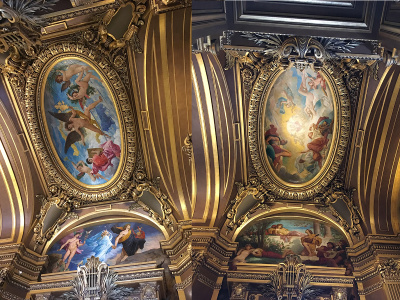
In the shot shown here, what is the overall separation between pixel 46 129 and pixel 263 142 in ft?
18.0

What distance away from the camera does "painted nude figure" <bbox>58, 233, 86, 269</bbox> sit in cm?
1342

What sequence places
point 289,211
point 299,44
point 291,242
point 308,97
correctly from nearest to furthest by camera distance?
1. point 299,44
2. point 308,97
3. point 291,242
4. point 289,211

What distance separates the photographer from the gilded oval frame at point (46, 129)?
12.6m

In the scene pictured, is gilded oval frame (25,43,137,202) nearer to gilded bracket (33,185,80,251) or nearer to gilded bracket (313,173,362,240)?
gilded bracket (33,185,80,251)

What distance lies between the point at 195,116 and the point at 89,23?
3.28m

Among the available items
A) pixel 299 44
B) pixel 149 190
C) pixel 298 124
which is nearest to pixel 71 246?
pixel 149 190

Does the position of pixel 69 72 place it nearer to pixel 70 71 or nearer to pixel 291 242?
pixel 70 71

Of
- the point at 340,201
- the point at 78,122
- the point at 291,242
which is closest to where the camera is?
the point at 291,242

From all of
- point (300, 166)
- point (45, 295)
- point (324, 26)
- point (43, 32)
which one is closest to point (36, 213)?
point (45, 295)

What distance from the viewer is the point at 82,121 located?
13.6 meters

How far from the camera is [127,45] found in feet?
41.3

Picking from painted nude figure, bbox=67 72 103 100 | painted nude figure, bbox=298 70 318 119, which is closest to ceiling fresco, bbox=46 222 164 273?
painted nude figure, bbox=67 72 103 100

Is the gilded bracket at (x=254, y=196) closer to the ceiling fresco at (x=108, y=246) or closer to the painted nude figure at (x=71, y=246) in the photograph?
the ceiling fresco at (x=108, y=246)

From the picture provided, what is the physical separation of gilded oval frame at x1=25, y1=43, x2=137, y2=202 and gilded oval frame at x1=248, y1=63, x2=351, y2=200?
10.1 feet
